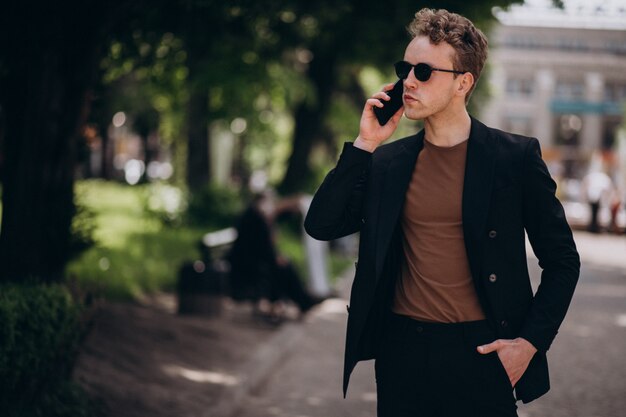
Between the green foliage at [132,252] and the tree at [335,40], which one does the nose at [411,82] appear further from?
the tree at [335,40]

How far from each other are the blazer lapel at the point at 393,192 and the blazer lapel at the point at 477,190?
0.20 metres

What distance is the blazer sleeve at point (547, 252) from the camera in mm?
3381

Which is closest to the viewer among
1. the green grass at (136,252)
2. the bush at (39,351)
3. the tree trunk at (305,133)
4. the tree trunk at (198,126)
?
the bush at (39,351)

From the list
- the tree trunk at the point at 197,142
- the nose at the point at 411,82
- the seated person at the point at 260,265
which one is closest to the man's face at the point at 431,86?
the nose at the point at 411,82

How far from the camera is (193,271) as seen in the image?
12398mm

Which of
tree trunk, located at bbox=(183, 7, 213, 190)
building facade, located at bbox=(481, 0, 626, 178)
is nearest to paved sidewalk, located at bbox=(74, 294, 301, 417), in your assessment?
tree trunk, located at bbox=(183, 7, 213, 190)

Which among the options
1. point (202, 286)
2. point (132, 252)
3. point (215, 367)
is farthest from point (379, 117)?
point (132, 252)

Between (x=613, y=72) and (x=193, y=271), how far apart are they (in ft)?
268

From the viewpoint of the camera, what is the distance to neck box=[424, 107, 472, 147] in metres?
3.58

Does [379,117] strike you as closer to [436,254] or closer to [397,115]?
[397,115]

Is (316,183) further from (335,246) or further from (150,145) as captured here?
(150,145)

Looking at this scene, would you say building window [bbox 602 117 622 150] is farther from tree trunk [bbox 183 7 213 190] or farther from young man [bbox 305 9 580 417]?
young man [bbox 305 9 580 417]

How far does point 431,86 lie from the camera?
139 inches

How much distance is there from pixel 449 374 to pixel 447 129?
2.67ft
